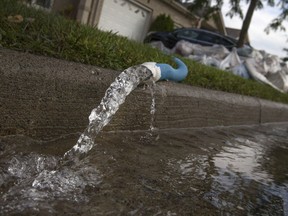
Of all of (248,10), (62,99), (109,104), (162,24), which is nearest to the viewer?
(62,99)

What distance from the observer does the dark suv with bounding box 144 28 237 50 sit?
14.6m

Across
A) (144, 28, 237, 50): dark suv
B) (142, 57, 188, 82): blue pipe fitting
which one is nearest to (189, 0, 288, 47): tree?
(144, 28, 237, 50): dark suv

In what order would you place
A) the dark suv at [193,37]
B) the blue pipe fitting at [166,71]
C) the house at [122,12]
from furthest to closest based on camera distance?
the dark suv at [193,37]
the house at [122,12]
the blue pipe fitting at [166,71]

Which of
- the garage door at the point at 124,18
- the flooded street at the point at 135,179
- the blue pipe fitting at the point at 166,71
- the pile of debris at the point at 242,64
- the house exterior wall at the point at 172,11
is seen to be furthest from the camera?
the house exterior wall at the point at 172,11

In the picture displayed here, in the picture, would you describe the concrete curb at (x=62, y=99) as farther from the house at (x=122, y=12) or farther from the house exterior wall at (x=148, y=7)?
the house at (x=122, y=12)

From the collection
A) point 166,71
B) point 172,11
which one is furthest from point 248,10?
point 166,71

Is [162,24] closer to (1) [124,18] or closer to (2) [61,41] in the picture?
(1) [124,18]

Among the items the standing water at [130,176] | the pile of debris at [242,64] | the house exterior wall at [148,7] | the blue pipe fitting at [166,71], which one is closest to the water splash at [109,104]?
the standing water at [130,176]

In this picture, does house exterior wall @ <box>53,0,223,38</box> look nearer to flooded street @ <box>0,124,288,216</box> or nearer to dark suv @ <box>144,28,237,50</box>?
dark suv @ <box>144,28,237,50</box>

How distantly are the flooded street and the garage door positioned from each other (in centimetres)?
1040

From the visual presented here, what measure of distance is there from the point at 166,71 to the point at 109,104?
110cm

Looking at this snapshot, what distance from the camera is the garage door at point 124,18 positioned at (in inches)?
560

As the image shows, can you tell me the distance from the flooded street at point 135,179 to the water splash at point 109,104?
82 millimetres

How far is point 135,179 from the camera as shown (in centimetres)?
238
